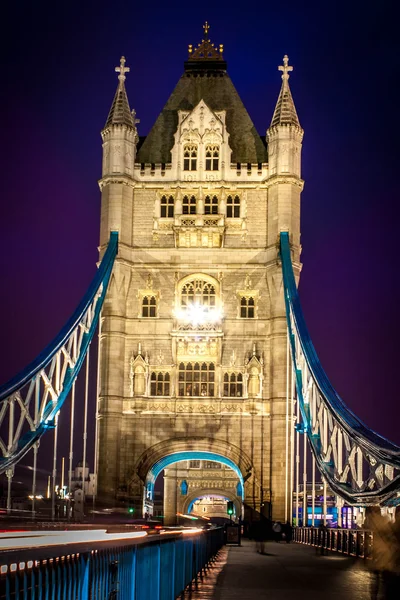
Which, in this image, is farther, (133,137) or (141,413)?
(133,137)

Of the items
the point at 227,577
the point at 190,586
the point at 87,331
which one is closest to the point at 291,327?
the point at 87,331

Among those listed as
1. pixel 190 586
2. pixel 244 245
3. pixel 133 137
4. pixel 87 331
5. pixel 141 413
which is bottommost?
pixel 190 586

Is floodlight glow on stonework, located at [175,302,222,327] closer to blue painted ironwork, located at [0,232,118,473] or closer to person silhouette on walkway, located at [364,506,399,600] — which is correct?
blue painted ironwork, located at [0,232,118,473]

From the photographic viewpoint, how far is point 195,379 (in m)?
46.8

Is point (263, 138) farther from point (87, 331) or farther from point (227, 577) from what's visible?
point (227, 577)

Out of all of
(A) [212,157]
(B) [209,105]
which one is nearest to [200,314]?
(A) [212,157]

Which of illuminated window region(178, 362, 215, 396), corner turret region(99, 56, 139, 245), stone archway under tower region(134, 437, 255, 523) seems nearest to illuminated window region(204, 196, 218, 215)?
corner turret region(99, 56, 139, 245)

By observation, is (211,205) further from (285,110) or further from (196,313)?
(285,110)

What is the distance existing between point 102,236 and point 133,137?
206 inches

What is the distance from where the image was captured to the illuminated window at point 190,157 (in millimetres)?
49750

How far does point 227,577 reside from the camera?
56.5 ft

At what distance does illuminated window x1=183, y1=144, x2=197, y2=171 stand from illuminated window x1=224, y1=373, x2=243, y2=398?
33.7 ft

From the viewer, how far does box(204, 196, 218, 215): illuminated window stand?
4878cm

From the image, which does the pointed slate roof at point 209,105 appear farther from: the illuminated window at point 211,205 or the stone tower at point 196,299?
the illuminated window at point 211,205
